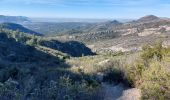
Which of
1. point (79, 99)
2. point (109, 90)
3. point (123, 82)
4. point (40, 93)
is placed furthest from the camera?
point (123, 82)

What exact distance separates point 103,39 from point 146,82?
6116 inches

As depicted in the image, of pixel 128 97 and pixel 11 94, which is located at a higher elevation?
pixel 11 94

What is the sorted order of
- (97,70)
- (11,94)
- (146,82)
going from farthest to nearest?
1. (97,70)
2. (146,82)
3. (11,94)

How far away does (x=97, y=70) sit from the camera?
17047 millimetres

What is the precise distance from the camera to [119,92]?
1399cm

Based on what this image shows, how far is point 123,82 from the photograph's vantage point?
1543cm

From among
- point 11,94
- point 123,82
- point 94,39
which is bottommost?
point 94,39

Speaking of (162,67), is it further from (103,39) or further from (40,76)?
(103,39)

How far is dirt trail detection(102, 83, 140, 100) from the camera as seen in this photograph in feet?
42.3

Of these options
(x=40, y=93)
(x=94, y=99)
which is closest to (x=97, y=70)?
(x=94, y=99)

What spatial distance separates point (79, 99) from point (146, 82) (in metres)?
2.98

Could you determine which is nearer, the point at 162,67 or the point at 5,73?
the point at 162,67

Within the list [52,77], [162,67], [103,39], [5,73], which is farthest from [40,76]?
[103,39]

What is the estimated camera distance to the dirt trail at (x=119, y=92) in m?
12.9
